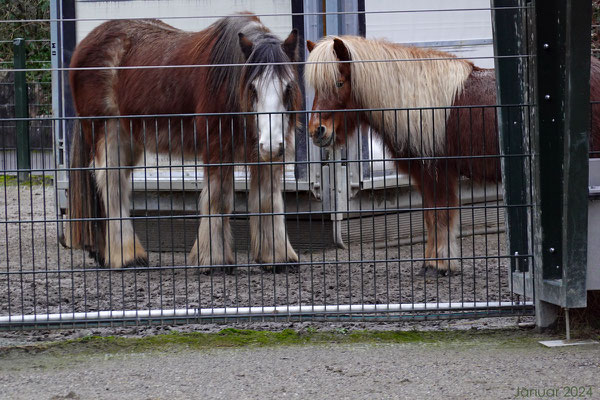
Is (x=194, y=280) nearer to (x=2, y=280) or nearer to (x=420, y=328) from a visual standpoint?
(x=2, y=280)

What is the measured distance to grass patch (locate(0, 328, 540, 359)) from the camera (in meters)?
3.99

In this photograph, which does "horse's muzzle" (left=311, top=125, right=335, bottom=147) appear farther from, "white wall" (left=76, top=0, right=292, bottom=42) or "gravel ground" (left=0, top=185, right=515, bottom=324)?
"white wall" (left=76, top=0, right=292, bottom=42)

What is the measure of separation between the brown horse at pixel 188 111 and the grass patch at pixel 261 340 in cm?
177

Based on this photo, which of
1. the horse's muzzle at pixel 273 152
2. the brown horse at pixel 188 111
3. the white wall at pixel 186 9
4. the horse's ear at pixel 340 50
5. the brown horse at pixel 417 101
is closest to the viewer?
the horse's muzzle at pixel 273 152

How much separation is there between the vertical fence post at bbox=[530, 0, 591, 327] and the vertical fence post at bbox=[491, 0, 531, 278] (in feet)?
0.65

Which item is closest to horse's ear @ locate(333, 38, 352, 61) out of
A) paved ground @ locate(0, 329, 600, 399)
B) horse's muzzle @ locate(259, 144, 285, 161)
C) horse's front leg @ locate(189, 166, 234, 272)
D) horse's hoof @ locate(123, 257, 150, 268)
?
horse's muzzle @ locate(259, 144, 285, 161)

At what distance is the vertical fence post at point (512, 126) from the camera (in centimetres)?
417

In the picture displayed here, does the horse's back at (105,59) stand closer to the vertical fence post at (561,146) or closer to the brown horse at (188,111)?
the brown horse at (188,111)

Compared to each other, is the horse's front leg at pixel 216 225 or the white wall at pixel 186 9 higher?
the white wall at pixel 186 9

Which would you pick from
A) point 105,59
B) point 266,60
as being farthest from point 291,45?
point 105,59

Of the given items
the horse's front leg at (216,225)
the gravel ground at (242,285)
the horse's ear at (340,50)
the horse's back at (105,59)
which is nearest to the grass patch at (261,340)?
the gravel ground at (242,285)

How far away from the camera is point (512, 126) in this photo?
4.23m

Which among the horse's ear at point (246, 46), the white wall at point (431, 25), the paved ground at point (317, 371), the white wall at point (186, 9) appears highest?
the white wall at point (186, 9)

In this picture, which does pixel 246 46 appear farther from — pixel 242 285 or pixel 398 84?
pixel 242 285
